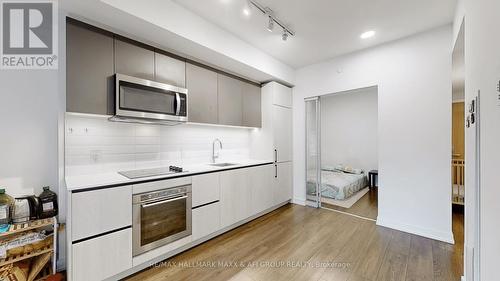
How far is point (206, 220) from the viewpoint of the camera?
2455mm

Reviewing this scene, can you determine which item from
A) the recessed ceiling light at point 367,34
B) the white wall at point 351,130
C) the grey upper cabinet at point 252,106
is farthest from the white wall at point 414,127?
the white wall at point 351,130

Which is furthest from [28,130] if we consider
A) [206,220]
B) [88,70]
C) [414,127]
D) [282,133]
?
[414,127]

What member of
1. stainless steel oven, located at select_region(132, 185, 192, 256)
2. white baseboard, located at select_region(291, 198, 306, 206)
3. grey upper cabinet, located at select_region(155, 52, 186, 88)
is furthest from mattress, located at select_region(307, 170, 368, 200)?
grey upper cabinet, located at select_region(155, 52, 186, 88)

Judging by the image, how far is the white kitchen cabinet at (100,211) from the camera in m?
1.57

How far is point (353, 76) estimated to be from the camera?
3.31 m

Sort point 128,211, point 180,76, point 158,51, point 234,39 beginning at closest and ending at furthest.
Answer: point 128,211, point 158,51, point 180,76, point 234,39

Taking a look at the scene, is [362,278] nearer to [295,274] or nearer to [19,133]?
[295,274]

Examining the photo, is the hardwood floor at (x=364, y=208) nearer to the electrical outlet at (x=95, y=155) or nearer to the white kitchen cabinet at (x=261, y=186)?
the white kitchen cabinet at (x=261, y=186)

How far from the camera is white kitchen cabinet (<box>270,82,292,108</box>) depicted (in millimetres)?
3707

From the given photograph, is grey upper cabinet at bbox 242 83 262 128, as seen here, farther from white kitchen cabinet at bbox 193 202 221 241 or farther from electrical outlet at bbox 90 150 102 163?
electrical outlet at bbox 90 150 102 163

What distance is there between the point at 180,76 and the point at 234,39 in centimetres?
91

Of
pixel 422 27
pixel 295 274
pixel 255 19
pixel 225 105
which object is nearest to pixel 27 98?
pixel 225 105

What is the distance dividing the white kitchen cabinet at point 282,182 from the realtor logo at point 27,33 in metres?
3.26

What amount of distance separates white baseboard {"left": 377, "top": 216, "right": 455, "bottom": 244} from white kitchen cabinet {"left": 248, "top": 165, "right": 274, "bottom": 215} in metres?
1.68
